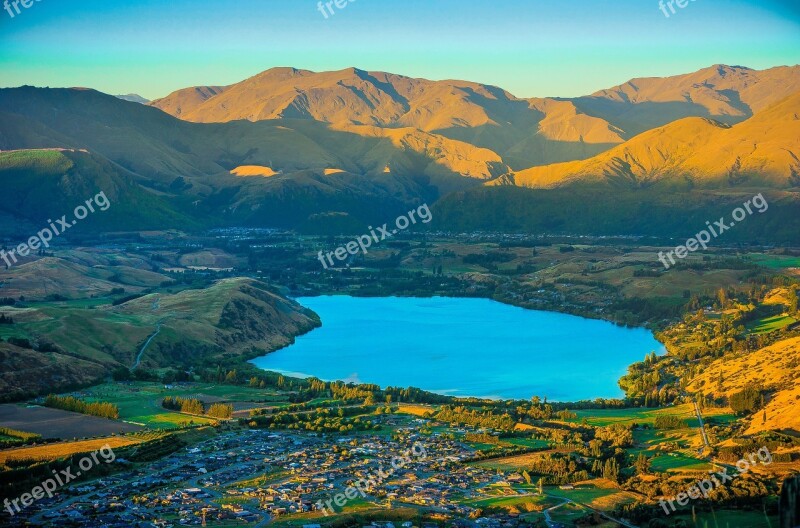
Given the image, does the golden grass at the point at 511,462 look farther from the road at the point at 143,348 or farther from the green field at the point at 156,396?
the road at the point at 143,348

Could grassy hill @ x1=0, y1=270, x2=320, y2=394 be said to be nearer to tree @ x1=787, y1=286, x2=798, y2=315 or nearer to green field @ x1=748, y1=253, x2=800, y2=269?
tree @ x1=787, y1=286, x2=798, y2=315

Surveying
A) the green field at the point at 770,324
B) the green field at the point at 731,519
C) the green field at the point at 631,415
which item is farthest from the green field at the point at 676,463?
the green field at the point at 770,324

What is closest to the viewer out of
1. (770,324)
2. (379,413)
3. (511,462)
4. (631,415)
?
(511,462)

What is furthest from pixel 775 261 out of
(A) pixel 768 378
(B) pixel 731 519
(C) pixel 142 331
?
(B) pixel 731 519

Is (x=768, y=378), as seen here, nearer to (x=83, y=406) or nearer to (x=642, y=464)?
(x=642, y=464)

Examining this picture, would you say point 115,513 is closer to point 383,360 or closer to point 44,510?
point 44,510

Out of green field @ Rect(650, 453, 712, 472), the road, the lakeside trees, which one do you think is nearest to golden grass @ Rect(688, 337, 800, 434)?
green field @ Rect(650, 453, 712, 472)
